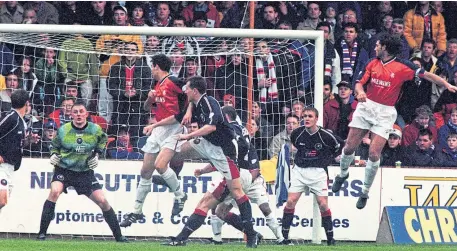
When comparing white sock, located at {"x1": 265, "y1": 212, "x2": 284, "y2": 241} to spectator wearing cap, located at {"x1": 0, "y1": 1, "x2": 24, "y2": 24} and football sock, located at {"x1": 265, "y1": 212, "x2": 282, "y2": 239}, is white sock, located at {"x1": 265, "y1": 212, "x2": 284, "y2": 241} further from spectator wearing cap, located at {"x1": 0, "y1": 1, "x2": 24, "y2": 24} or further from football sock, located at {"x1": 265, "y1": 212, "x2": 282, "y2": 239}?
spectator wearing cap, located at {"x1": 0, "y1": 1, "x2": 24, "y2": 24}

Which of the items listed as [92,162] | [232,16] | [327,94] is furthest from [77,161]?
[232,16]

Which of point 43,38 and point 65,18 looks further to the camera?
point 65,18

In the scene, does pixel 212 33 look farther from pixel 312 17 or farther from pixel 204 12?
pixel 312 17

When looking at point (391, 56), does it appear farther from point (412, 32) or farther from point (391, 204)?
point (412, 32)

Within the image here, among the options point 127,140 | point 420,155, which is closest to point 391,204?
point 420,155

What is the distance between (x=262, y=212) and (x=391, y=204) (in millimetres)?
2136

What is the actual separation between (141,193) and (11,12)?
14.4 ft

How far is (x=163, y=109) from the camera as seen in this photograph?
17359 mm

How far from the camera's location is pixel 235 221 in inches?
667

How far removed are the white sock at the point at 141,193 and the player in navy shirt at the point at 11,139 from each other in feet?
6.22

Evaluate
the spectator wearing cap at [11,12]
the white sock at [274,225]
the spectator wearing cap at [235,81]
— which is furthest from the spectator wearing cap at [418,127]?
the spectator wearing cap at [11,12]

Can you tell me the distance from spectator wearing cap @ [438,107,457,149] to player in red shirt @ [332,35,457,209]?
2.49 meters

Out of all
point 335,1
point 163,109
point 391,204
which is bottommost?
point 391,204

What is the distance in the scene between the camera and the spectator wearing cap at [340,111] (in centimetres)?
1923
